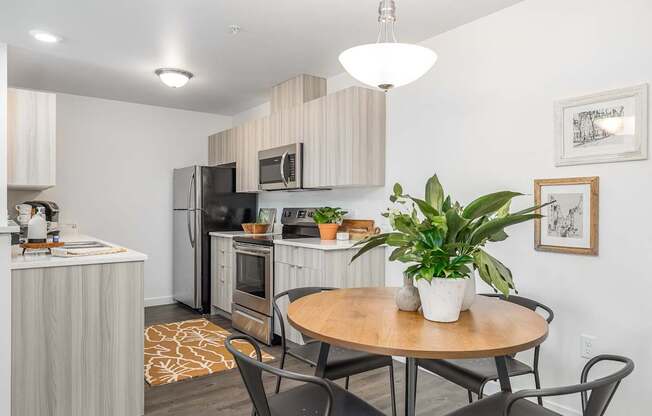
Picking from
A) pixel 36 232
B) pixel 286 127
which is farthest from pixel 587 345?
pixel 36 232

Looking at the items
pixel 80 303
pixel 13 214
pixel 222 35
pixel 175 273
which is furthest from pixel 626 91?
pixel 13 214

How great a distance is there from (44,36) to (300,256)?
8.07 feet

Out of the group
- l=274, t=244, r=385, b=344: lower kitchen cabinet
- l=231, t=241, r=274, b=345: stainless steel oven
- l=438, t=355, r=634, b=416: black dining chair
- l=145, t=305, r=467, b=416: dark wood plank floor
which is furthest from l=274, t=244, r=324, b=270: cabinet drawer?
l=438, t=355, r=634, b=416: black dining chair

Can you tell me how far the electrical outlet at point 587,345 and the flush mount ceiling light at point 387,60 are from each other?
1671 millimetres

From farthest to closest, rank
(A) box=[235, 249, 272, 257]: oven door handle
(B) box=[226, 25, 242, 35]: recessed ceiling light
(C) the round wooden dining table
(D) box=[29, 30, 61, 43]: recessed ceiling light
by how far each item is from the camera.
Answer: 1. (A) box=[235, 249, 272, 257]: oven door handle
2. (D) box=[29, 30, 61, 43]: recessed ceiling light
3. (B) box=[226, 25, 242, 35]: recessed ceiling light
4. (C) the round wooden dining table

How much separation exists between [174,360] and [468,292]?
8.19 ft

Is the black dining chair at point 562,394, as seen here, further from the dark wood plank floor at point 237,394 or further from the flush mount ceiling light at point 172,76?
the flush mount ceiling light at point 172,76

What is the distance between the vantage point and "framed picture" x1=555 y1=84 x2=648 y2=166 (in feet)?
6.81

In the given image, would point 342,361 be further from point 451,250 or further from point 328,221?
point 328,221

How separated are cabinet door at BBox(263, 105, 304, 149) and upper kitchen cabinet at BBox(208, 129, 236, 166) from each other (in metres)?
0.81

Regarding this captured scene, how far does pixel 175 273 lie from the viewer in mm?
5238

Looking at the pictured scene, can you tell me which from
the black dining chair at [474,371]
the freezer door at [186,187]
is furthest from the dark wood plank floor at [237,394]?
the freezer door at [186,187]

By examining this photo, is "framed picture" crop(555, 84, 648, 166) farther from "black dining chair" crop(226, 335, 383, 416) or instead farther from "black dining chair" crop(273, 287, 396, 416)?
"black dining chair" crop(226, 335, 383, 416)

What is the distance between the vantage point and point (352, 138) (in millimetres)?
3398
